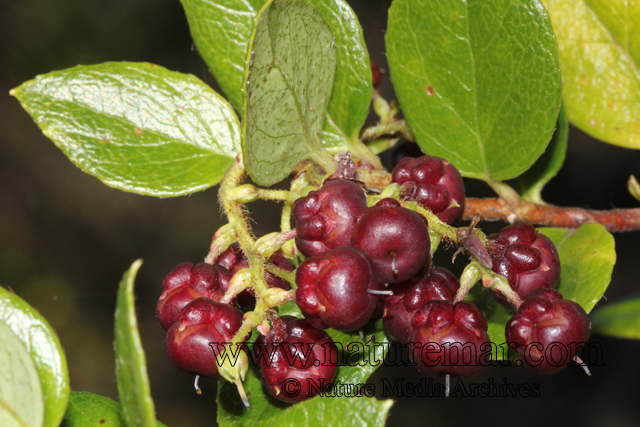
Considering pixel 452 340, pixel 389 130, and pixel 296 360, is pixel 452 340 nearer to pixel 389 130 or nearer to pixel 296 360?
pixel 296 360

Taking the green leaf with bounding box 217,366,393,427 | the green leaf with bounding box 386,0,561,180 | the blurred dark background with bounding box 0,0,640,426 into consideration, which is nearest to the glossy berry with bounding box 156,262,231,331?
the green leaf with bounding box 217,366,393,427

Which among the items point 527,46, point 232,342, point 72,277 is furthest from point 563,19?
point 72,277

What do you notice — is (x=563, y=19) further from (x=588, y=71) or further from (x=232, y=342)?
(x=232, y=342)

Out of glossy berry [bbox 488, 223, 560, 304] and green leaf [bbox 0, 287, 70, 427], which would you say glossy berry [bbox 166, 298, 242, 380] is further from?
glossy berry [bbox 488, 223, 560, 304]

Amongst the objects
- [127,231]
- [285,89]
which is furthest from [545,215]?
[127,231]

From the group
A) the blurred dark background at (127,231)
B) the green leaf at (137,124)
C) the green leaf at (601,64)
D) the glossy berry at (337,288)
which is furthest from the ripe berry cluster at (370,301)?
the blurred dark background at (127,231)

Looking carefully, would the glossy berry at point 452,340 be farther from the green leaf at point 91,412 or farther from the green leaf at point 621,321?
the green leaf at point 91,412
